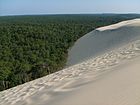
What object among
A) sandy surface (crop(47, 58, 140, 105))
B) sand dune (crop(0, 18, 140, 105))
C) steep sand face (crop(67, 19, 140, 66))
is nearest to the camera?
sandy surface (crop(47, 58, 140, 105))

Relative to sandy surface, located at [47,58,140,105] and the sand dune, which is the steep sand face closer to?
the sand dune

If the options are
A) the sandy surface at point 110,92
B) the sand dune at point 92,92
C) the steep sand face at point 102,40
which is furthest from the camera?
the steep sand face at point 102,40

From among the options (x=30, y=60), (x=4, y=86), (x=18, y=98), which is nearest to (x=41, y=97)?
(x=18, y=98)

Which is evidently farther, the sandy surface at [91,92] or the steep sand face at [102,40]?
the steep sand face at [102,40]

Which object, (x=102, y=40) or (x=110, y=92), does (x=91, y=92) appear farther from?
(x=102, y=40)

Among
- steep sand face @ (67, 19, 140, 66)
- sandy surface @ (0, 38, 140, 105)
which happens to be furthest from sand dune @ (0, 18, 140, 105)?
steep sand face @ (67, 19, 140, 66)

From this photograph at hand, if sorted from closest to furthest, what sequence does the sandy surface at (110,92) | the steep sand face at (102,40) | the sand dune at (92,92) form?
the sandy surface at (110,92)
the sand dune at (92,92)
the steep sand face at (102,40)

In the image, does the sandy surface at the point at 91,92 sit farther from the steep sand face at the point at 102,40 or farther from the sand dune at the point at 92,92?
the steep sand face at the point at 102,40

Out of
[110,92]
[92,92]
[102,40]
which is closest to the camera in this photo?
[110,92]

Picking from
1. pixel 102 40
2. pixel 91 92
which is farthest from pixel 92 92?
pixel 102 40

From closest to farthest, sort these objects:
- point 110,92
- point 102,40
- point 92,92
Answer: point 110,92, point 92,92, point 102,40

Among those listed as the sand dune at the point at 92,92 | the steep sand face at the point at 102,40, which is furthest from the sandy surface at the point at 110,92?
the steep sand face at the point at 102,40

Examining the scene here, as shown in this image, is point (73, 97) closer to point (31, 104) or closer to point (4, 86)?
point (31, 104)
